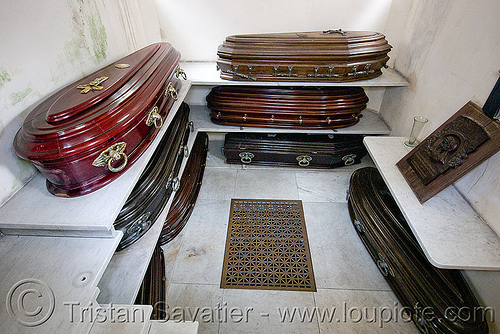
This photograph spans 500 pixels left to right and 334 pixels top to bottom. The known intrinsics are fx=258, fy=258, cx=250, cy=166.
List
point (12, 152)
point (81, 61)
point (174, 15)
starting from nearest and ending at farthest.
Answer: point (12, 152) < point (81, 61) < point (174, 15)

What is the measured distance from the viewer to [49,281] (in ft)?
3.25

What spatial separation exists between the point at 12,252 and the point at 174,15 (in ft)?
8.19

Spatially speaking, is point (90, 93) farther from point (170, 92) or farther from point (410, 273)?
point (410, 273)

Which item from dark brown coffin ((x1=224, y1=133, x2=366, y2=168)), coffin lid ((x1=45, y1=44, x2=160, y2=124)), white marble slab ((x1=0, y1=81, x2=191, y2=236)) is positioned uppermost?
coffin lid ((x1=45, y1=44, x2=160, y2=124))

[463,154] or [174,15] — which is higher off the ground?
[174,15]

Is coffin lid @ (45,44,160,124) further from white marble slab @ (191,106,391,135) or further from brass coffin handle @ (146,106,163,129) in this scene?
white marble slab @ (191,106,391,135)

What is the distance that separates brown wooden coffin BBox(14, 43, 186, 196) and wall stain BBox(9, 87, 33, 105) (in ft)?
0.24

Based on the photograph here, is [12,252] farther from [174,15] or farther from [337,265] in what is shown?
[174,15]

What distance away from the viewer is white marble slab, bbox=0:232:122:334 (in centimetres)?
87

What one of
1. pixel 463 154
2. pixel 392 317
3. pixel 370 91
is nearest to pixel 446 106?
pixel 463 154

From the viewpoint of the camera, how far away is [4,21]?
46.8 inches

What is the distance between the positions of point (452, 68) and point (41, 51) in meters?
2.56

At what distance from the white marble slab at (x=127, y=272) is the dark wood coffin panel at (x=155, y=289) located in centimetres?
21

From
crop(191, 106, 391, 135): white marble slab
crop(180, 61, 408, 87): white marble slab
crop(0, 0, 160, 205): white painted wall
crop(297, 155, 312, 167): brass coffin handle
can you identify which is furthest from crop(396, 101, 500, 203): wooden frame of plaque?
crop(0, 0, 160, 205): white painted wall
